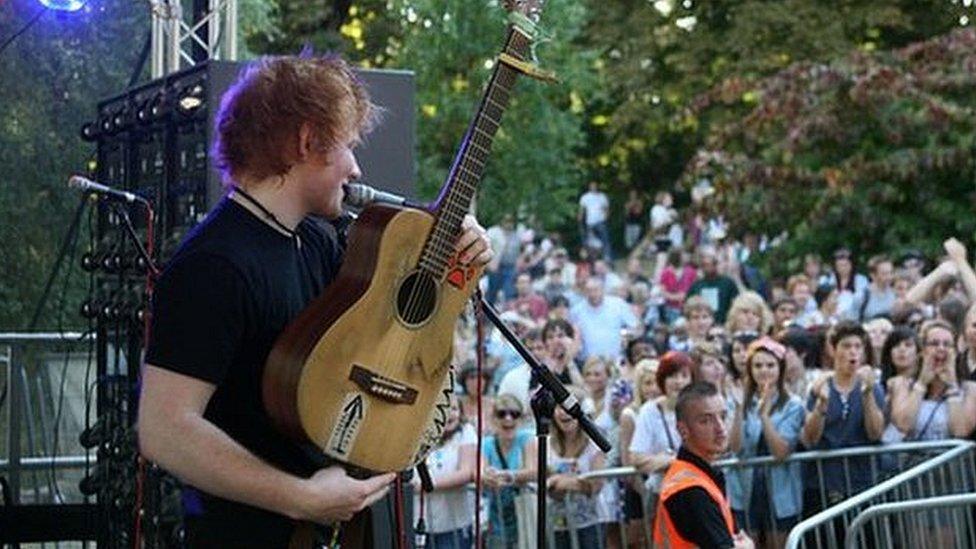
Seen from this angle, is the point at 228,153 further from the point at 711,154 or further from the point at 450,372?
the point at 711,154

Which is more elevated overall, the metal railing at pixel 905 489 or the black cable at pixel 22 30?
the black cable at pixel 22 30

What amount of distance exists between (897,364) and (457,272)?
6567 millimetres

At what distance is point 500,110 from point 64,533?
4908mm

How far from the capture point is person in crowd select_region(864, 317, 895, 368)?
1138 cm

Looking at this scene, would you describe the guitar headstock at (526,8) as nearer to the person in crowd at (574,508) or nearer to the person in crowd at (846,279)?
the person in crowd at (574,508)

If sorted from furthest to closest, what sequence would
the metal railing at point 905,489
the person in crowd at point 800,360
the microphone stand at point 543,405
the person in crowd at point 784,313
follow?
the person in crowd at point 784,313 → the person in crowd at point 800,360 → the metal railing at point 905,489 → the microphone stand at point 543,405

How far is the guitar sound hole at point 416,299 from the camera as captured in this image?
13.8ft

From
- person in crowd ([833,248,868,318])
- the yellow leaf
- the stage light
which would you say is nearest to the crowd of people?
the stage light

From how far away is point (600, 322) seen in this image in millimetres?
16234

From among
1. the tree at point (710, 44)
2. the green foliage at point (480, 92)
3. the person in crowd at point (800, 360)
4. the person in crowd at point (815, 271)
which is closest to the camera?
the person in crowd at point (800, 360)

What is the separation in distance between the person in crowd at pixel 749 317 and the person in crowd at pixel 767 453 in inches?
102

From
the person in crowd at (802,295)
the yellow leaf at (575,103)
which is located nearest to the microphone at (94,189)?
the person in crowd at (802,295)

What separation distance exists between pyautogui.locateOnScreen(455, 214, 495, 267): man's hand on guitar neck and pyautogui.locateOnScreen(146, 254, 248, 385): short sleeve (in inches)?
20.8

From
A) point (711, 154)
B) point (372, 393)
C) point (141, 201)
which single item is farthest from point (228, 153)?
point (711, 154)
